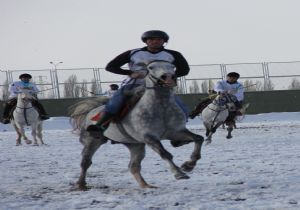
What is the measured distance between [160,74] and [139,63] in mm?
507

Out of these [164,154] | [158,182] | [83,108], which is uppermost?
[83,108]

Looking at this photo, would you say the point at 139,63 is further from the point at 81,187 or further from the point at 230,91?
the point at 230,91

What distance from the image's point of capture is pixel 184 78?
38.4 metres

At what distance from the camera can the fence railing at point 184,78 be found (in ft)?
121

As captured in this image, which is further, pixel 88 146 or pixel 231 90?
pixel 231 90

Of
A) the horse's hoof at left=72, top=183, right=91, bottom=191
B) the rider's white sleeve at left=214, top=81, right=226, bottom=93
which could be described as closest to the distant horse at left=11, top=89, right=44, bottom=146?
the rider's white sleeve at left=214, top=81, right=226, bottom=93

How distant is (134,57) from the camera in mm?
7293

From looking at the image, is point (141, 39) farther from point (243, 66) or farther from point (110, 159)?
point (243, 66)

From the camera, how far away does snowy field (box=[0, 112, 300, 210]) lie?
6105 millimetres

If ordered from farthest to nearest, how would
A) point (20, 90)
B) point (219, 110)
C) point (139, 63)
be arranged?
point (219, 110) < point (20, 90) < point (139, 63)

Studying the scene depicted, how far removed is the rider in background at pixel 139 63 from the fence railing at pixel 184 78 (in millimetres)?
28337

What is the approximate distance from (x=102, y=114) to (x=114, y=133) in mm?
307

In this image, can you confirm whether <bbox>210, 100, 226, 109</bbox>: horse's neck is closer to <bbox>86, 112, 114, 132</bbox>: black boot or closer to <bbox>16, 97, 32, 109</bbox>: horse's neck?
<bbox>16, 97, 32, 109</bbox>: horse's neck

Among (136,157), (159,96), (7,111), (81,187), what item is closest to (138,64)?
(159,96)
